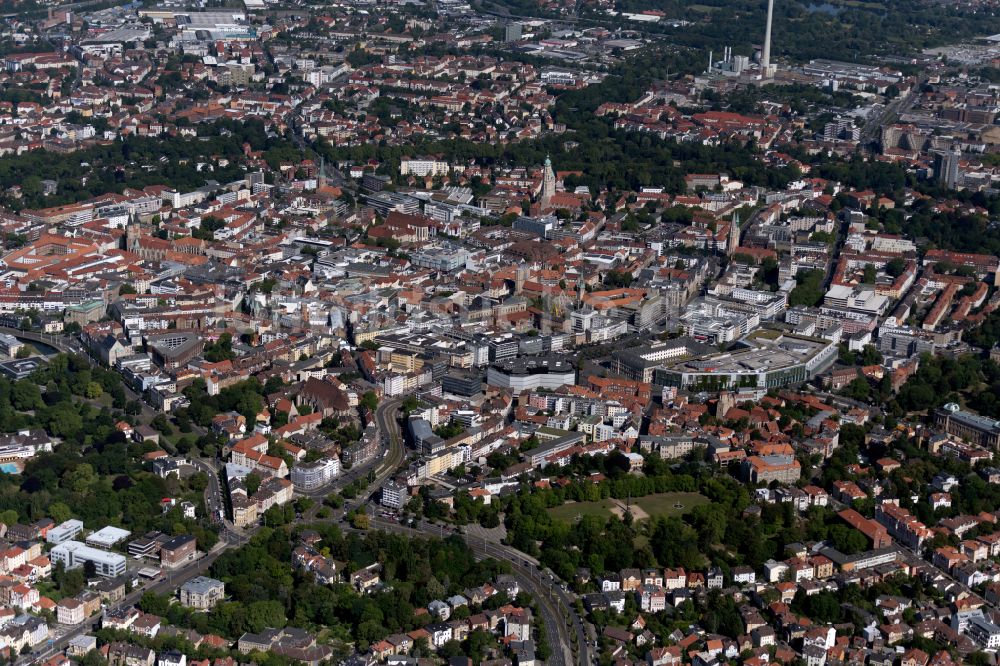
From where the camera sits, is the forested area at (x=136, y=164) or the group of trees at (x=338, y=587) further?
the forested area at (x=136, y=164)

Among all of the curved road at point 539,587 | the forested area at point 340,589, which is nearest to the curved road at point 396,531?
the curved road at point 539,587

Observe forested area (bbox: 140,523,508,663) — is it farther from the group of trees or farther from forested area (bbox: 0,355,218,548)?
forested area (bbox: 0,355,218,548)

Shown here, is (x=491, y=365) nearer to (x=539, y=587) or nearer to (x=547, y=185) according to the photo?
(x=539, y=587)

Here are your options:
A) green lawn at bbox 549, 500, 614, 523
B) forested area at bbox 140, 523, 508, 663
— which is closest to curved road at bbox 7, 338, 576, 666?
forested area at bbox 140, 523, 508, 663

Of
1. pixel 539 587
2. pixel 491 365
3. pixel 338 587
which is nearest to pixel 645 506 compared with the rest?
pixel 539 587

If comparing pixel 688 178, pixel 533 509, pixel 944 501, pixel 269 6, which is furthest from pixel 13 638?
pixel 269 6

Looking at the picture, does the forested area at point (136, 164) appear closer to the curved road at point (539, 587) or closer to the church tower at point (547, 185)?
the church tower at point (547, 185)
